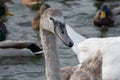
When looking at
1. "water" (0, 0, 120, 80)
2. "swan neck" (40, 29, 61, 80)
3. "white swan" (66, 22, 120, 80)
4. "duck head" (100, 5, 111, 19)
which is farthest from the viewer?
"duck head" (100, 5, 111, 19)

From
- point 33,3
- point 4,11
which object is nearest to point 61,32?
point 4,11

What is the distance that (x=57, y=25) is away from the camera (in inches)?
213

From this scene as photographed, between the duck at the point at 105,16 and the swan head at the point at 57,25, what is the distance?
709cm

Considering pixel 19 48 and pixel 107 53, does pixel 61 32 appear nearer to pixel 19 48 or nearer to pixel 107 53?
pixel 107 53

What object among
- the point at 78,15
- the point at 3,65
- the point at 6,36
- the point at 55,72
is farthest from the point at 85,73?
the point at 78,15

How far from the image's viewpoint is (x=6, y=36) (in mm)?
11766

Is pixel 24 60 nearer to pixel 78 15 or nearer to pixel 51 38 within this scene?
A: pixel 78 15

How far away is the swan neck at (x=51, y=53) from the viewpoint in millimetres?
5703

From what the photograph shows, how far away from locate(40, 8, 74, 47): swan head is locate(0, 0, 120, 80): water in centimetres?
357

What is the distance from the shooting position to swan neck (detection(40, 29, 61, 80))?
5.70m

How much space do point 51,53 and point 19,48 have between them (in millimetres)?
5097

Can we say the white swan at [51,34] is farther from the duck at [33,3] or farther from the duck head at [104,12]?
the duck at [33,3]

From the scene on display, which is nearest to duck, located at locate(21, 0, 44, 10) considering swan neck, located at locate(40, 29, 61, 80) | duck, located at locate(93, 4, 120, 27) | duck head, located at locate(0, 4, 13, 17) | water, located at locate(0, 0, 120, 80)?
water, located at locate(0, 0, 120, 80)

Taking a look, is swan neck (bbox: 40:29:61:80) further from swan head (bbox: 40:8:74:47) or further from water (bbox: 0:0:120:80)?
water (bbox: 0:0:120:80)
